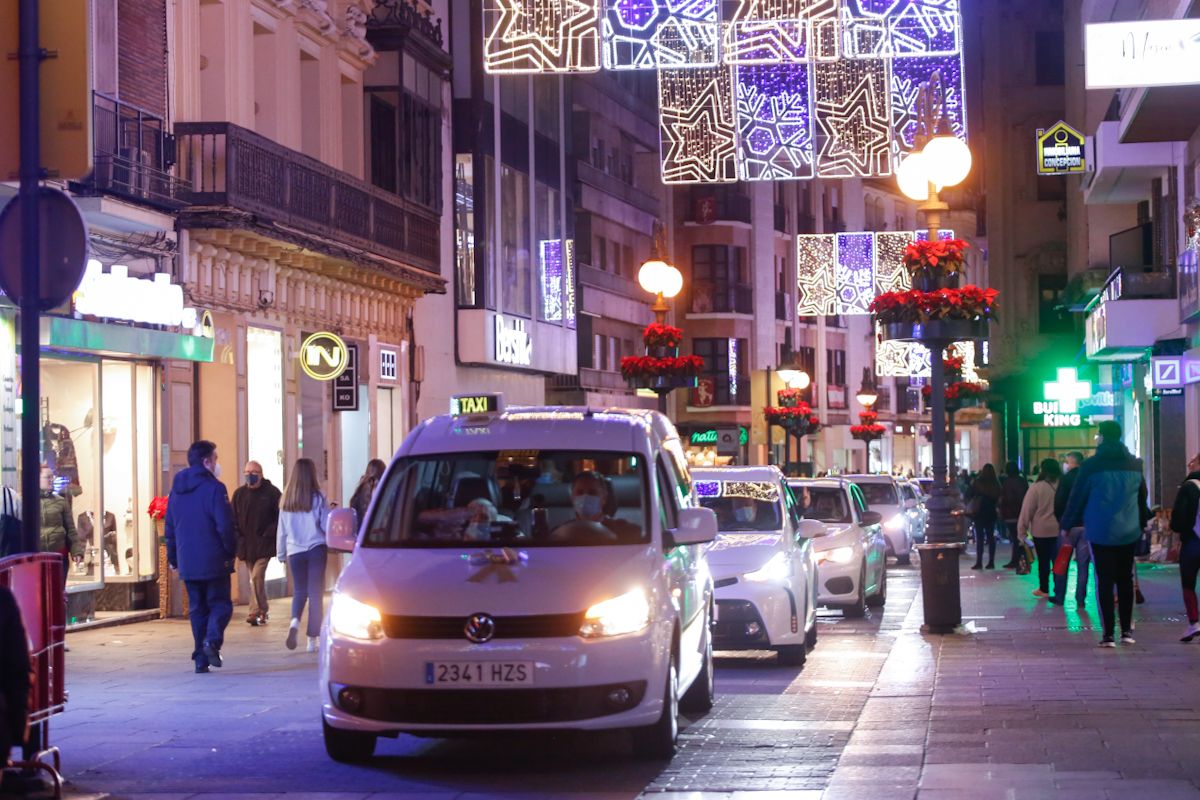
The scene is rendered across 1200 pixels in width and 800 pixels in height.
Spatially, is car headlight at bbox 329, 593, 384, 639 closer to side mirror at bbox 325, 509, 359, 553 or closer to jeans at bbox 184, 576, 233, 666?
side mirror at bbox 325, 509, 359, 553

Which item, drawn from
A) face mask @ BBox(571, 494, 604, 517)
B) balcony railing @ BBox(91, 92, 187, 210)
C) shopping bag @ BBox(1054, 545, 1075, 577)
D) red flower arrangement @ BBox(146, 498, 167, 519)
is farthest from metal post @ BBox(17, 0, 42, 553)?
shopping bag @ BBox(1054, 545, 1075, 577)

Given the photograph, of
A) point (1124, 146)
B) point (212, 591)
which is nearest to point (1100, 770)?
point (212, 591)

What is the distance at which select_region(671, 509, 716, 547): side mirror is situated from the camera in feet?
41.3

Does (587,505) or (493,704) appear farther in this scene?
(587,505)

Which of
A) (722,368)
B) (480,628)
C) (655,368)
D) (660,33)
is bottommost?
(480,628)

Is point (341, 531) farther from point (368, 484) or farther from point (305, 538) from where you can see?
point (368, 484)

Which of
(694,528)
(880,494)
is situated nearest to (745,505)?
(694,528)

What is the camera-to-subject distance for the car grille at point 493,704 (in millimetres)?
11430

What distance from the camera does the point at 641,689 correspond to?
38.1ft

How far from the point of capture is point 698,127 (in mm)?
28031

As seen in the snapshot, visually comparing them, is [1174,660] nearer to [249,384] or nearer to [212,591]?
[212,591]

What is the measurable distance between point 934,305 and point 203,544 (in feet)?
28.2

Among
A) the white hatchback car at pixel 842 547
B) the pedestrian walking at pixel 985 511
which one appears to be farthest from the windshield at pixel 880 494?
the white hatchback car at pixel 842 547

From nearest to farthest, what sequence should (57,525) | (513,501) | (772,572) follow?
(513,501) < (772,572) < (57,525)
